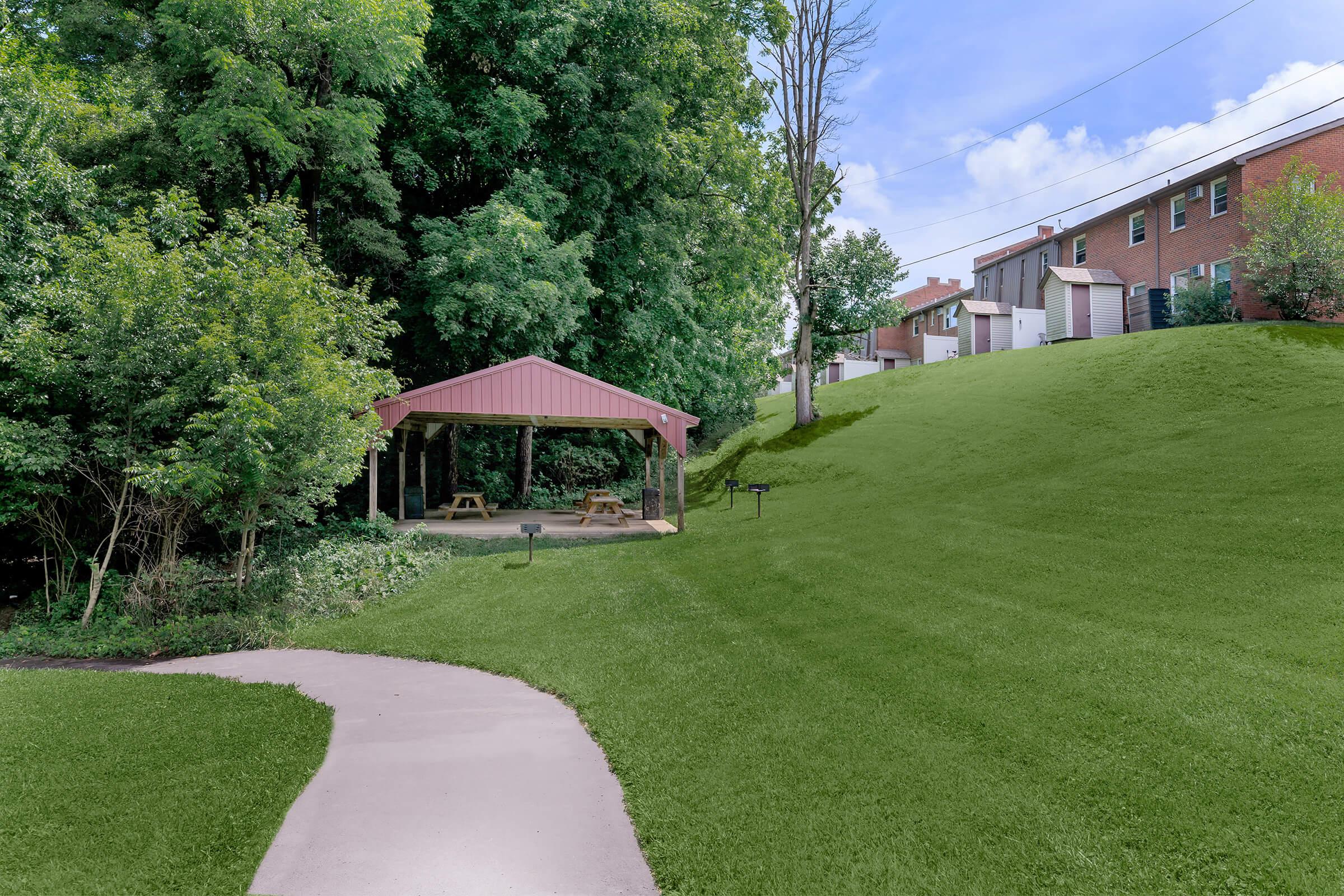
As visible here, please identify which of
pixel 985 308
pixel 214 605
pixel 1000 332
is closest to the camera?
pixel 214 605

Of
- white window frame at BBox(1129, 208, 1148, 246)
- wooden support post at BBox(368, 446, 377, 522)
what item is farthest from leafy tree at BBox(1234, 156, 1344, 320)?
wooden support post at BBox(368, 446, 377, 522)

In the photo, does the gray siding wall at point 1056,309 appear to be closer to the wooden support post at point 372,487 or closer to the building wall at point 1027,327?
the building wall at point 1027,327

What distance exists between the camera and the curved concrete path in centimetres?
375

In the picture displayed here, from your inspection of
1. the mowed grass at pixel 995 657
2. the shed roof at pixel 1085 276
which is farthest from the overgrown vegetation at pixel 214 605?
the shed roof at pixel 1085 276

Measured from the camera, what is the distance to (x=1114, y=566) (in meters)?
9.15

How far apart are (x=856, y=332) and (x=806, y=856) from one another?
81.1 feet

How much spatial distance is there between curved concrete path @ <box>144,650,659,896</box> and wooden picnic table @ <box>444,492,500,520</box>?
37.0 ft

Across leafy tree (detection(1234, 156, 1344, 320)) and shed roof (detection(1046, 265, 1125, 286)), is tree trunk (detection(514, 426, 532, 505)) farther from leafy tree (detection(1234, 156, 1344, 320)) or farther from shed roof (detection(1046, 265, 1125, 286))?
leafy tree (detection(1234, 156, 1344, 320))

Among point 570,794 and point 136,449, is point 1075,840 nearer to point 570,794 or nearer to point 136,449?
point 570,794

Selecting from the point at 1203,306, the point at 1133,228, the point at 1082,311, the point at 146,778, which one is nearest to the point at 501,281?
the point at 146,778

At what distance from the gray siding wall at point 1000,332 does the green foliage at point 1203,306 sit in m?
8.70

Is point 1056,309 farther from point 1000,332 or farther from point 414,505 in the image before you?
point 414,505

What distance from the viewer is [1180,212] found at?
26.6 meters

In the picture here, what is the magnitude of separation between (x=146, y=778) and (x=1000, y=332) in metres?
33.8
